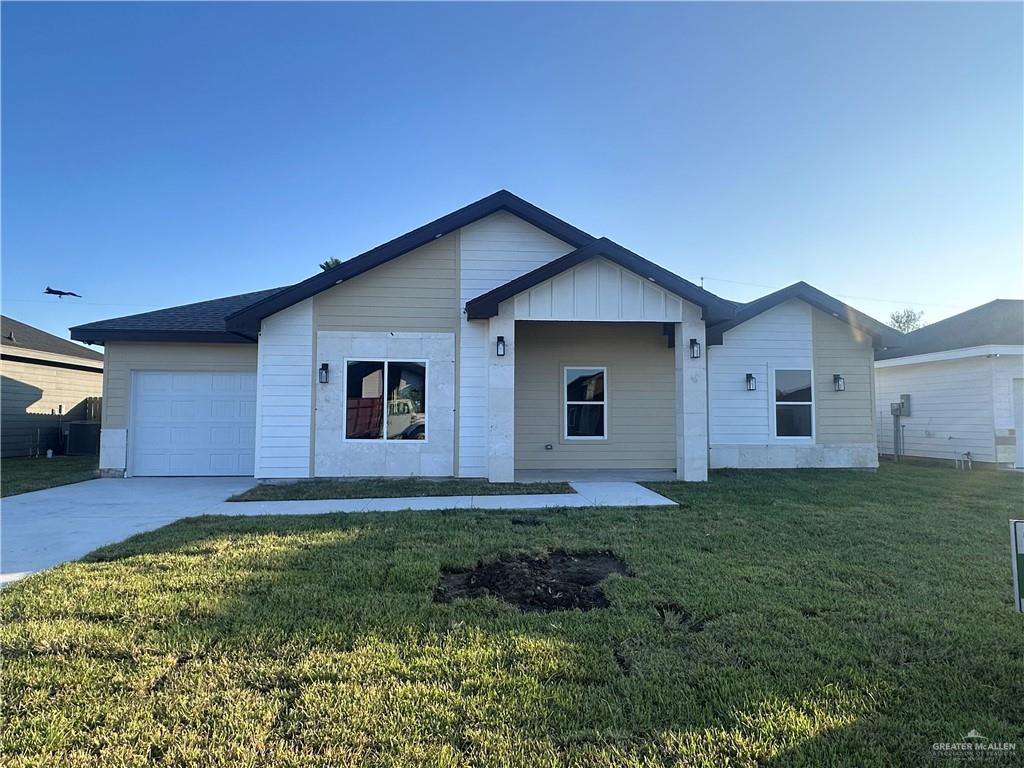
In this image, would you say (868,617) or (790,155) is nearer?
(868,617)

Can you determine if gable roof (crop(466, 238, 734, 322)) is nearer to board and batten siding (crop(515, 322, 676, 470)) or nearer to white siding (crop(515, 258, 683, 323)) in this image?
white siding (crop(515, 258, 683, 323))

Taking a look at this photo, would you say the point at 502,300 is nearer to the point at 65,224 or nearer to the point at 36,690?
the point at 36,690

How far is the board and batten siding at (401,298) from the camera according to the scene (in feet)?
33.1

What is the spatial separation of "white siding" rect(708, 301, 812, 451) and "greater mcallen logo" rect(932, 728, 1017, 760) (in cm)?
991

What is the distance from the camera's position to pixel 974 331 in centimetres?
1430

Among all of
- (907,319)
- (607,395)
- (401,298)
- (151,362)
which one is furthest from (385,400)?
(907,319)

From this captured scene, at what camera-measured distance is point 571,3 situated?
9.87 meters

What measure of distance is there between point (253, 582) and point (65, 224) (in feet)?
57.8

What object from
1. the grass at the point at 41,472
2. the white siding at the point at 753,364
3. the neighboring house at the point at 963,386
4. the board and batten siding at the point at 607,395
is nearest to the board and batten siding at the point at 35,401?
the grass at the point at 41,472

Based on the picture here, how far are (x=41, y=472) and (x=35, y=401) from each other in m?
5.78

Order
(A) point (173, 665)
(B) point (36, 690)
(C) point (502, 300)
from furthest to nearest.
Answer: (C) point (502, 300) < (A) point (173, 665) < (B) point (36, 690)

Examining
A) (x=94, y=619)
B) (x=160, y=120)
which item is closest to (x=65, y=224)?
(x=160, y=120)

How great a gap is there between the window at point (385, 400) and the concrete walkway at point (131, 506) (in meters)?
2.09

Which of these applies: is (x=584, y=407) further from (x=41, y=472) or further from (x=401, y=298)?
(x=41, y=472)
